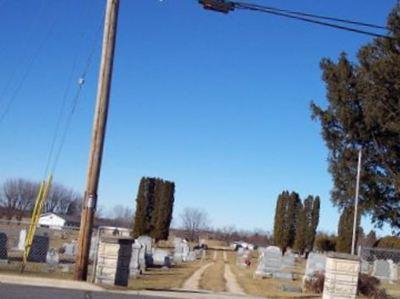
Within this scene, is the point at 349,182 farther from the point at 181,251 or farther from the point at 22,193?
the point at 22,193

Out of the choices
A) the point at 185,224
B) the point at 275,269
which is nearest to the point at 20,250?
the point at 275,269

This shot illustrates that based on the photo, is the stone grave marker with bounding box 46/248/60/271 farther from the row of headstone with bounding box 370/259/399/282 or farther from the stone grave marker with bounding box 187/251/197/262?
the stone grave marker with bounding box 187/251/197/262

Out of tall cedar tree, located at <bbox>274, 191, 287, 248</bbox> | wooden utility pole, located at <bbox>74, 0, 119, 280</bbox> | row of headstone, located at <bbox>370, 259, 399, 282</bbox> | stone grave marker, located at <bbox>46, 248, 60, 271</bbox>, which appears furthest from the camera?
tall cedar tree, located at <bbox>274, 191, 287, 248</bbox>

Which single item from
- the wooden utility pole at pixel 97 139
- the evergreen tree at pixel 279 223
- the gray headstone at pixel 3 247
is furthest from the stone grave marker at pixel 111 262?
the evergreen tree at pixel 279 223

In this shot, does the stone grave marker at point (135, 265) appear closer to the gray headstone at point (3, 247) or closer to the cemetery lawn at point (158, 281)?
the cemetery lawn at point (158, 281)

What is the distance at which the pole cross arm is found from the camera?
14023mm

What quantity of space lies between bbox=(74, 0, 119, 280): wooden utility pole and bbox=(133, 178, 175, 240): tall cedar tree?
53.0 m

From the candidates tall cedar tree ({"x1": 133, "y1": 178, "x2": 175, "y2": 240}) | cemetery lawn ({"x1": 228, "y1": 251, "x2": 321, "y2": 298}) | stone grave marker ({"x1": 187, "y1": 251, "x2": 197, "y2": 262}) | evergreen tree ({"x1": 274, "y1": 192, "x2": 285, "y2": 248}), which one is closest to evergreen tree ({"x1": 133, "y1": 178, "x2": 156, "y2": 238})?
tall cedar tree ({"x1": 133, "y1": 178, "x2": 175, "y2": 240})

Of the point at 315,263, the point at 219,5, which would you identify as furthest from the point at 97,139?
the point at 315,263

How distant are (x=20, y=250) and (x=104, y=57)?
86.5 feet

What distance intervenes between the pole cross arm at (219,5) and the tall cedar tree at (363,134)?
23045 millimetres

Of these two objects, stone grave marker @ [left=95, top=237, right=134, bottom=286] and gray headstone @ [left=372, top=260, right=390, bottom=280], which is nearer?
stone grave marker @ [left=95, top=237, right=134, bottom=286]

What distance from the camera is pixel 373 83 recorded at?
36094mm

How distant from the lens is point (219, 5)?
14086mm
